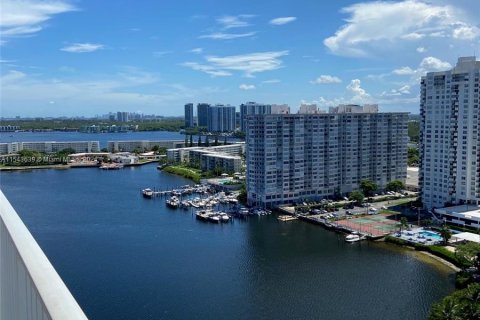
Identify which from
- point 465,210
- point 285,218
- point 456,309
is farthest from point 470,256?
point 285,218

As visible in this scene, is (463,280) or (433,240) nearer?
(463,280)

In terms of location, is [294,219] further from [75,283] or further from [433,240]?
[75,283]

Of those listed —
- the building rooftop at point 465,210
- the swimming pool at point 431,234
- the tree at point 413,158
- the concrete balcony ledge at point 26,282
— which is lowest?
the swimming pool at point 431,234

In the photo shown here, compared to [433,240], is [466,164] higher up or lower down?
higher up

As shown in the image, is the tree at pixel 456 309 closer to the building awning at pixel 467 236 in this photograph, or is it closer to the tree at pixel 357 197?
the building awning at pixel 467 236

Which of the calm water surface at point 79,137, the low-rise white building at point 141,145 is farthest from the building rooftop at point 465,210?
the calm water surface at point 79,137

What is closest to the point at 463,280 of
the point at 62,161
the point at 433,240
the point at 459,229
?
the point at 433,240
